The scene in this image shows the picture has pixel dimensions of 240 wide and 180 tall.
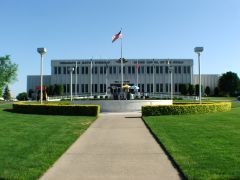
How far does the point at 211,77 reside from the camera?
107750mm

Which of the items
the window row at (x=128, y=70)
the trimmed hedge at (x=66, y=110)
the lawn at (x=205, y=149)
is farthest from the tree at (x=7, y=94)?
the lawn at (x=205, y=149)

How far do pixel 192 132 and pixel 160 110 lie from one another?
10.4 m

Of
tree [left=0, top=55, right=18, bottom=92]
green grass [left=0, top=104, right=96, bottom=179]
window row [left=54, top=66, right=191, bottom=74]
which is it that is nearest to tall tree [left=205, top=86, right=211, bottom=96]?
window row [left=54, top=66, right=191, bottom=74]

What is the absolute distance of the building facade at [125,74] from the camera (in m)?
103

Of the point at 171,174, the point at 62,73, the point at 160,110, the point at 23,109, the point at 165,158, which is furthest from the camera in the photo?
the point at 62,73

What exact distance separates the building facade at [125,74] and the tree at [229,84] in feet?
34.9

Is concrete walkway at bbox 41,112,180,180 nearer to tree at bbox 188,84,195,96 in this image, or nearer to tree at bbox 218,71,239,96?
tree at bbox 218,71,239,96

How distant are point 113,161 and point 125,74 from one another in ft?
308

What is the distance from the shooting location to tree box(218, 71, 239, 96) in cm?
9425

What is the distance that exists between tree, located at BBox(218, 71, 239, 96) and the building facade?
10.7m

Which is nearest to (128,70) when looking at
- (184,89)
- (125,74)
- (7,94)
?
(125,74)

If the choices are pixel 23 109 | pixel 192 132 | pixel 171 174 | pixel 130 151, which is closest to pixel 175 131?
pixel 192 132

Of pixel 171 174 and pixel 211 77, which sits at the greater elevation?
pixel 211 77

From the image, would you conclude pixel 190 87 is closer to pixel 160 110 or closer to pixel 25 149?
pixel 160 110
